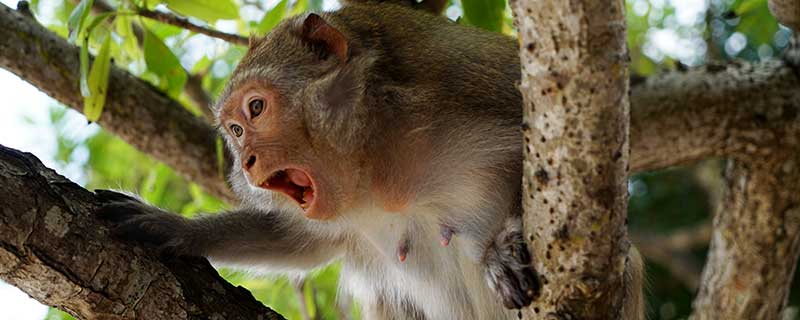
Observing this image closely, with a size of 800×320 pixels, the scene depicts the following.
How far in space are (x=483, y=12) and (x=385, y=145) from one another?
0.91 meters

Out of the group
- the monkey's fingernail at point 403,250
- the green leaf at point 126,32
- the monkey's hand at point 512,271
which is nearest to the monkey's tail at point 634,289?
the monkey's hand at point 512,271

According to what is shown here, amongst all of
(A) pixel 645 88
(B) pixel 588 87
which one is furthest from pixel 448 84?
(A) pixel 645 88

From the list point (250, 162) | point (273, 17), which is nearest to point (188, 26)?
point (273, 17)

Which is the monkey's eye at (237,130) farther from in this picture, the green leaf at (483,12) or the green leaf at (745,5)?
the green leaf at (745,5)

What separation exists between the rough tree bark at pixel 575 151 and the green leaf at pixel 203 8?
1.79 m

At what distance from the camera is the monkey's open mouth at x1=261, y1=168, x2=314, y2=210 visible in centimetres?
387

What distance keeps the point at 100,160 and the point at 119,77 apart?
2068 mm

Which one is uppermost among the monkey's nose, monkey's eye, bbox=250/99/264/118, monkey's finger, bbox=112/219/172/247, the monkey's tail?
monkey's eye, bbox=250/99/264/118

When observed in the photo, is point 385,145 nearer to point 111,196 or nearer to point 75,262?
point 111,196

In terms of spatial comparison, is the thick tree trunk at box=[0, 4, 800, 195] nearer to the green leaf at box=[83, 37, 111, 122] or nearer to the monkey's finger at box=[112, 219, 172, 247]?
the green leaf at box=[83, 37, 111, 122]

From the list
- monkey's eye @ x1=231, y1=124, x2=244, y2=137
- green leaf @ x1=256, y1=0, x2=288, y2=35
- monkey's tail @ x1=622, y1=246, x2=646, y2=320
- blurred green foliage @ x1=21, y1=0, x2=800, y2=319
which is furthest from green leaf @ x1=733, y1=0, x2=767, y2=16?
monkey's eye @ x1=231, y1=124, x2=244, y2=137

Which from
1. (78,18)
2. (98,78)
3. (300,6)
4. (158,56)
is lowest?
(78,18)

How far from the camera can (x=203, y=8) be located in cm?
420

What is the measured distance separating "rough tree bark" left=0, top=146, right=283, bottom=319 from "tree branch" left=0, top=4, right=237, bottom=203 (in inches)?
62.5
